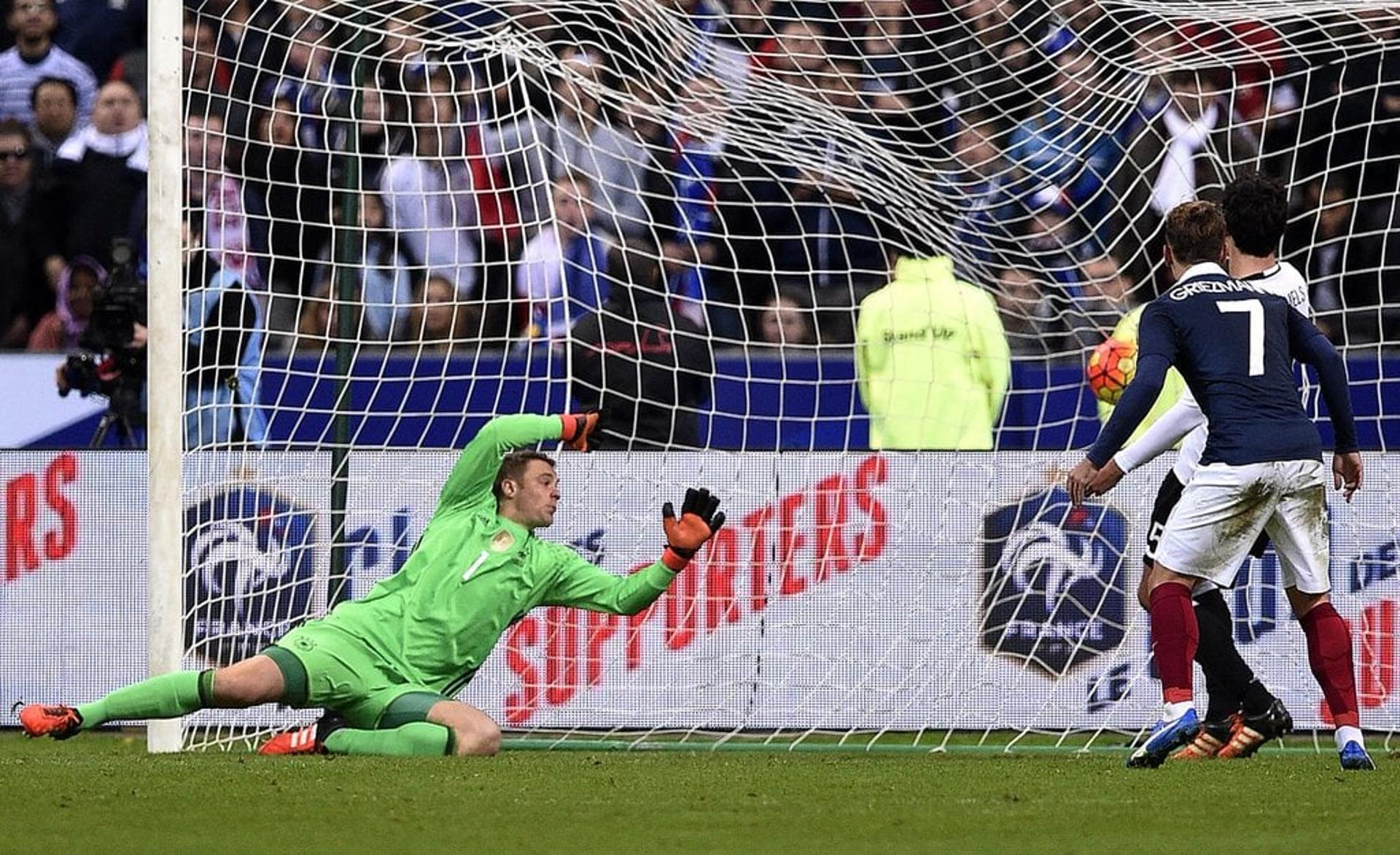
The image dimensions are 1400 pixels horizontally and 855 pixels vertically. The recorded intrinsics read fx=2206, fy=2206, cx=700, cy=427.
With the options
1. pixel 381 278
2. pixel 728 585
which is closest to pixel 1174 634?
pixel 728 585

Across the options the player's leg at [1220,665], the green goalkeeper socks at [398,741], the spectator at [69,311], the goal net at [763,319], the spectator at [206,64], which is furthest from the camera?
the spectator at [69,311]

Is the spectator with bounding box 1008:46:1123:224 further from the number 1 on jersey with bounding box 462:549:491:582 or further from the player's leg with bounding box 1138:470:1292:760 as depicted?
the number 1 on jersey with bounding box 462:549:491:582

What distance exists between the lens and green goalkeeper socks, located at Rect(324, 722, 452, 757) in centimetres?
752

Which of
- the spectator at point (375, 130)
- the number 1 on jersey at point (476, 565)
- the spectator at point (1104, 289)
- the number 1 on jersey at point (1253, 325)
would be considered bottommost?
the number 1 on jersey at point (476, 565)

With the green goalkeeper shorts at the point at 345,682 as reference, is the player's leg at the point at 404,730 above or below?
below

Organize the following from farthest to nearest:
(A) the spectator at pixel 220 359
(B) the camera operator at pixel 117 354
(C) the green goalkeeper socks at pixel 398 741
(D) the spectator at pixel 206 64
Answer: (B) the camera operator at pixel 117 354, (D) the spectator at pixel 206 64, (A) the spectator at pixel 220 359, (C) the green goalkeeper socks at pixel 398 741

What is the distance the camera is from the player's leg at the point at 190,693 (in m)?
7.36

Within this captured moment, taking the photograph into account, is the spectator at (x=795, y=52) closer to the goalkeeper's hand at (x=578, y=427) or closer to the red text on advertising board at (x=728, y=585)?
the red text on advertising board at (x=728, y=585)

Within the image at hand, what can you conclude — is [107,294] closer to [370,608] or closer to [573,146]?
[573,146]

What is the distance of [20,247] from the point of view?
13586 mm

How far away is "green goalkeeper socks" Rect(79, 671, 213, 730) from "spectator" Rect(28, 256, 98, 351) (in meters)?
6.37

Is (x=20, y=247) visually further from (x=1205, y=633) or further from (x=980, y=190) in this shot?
(x=1205, y=633)

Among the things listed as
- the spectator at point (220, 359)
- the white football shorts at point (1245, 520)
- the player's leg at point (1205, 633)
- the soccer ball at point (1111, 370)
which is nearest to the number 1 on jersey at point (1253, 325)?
Result: the white football shorts at point (1245, 520)

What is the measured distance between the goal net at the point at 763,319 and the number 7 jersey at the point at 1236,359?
8.51ft
